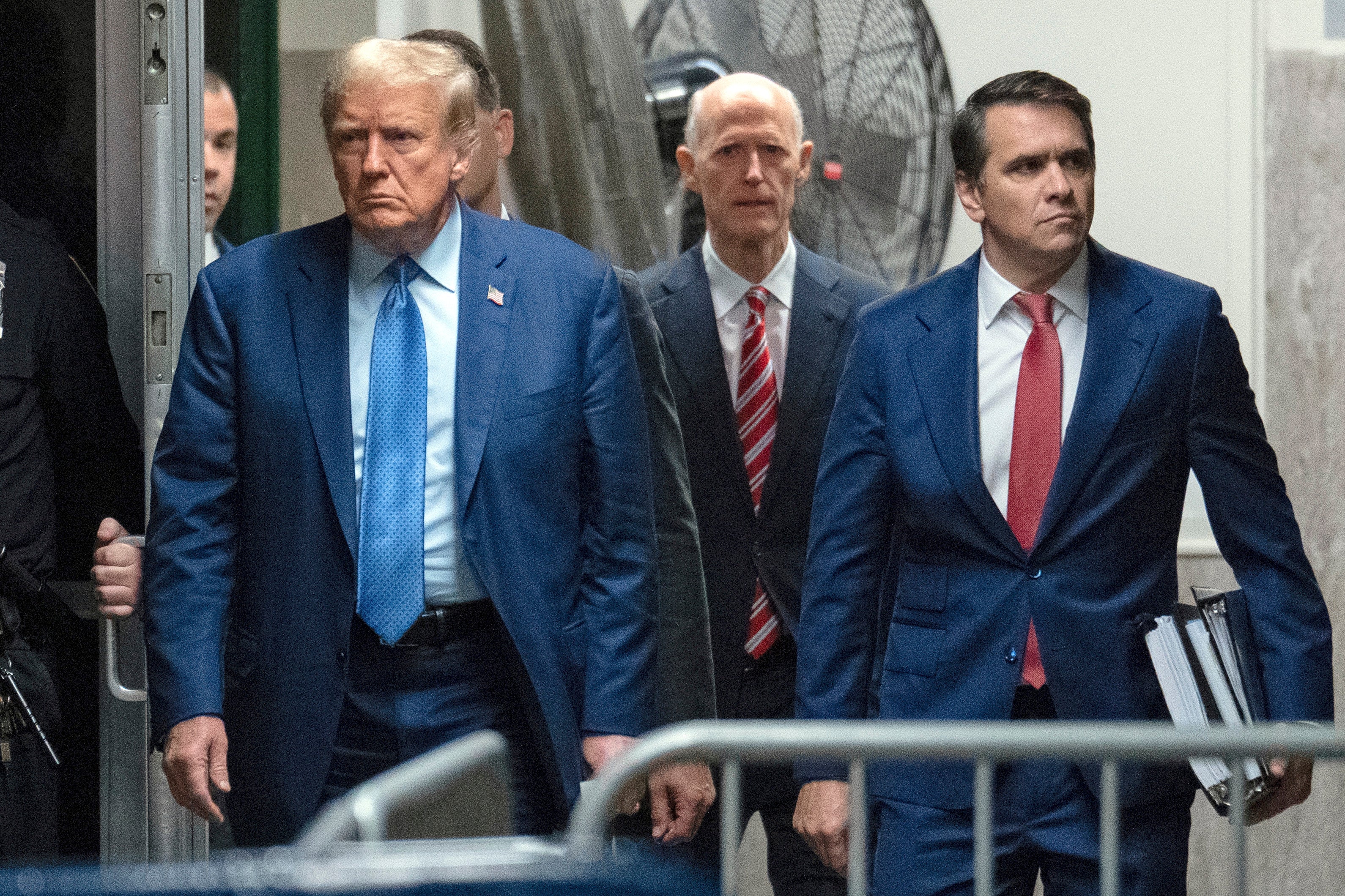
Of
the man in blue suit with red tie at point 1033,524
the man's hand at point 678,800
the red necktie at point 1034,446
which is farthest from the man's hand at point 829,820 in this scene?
the red necktie at point 1034,446

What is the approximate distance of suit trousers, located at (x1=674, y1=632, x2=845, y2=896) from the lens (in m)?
3.84

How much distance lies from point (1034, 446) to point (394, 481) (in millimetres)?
1051

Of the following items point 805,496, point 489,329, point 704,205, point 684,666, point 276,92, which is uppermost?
point 276,92

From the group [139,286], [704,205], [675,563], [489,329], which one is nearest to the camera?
[489,329]

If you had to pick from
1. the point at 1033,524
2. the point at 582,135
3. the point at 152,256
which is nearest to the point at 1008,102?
the point at 1033,524

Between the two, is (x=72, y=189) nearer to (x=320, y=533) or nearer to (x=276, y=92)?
(x=276, y=92)

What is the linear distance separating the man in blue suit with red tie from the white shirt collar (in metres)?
0.76

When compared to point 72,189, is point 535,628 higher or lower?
lower

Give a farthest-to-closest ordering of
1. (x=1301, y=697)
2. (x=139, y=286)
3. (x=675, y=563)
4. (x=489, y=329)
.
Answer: (x=139, y=286), (x=675, y=563), (x=489, y=329), (x=1301, y=697)

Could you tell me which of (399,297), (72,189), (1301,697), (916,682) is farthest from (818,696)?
(72,189)

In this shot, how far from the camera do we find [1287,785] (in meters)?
2.91

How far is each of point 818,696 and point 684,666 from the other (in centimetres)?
61

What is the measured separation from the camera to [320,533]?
10.2 feet

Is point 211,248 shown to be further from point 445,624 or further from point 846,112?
point 445,624
